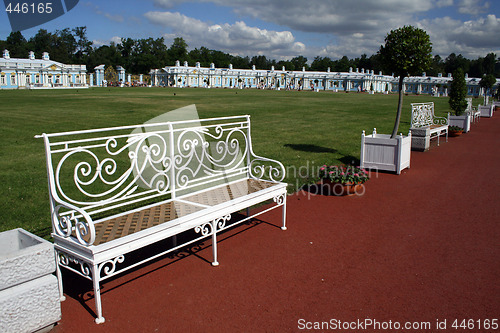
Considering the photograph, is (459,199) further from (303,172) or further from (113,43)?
(113,43)

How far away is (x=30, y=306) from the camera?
2.89m

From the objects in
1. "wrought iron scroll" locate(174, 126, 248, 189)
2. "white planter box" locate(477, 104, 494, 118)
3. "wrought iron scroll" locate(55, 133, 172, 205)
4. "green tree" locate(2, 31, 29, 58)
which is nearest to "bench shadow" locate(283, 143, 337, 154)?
"wrought iron scroll" locate(174, 126, 248, 189)

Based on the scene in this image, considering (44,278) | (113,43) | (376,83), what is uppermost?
(113,43)

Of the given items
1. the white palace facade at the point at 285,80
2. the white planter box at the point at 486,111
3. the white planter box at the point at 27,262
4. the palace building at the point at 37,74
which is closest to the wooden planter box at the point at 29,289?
the white planter box at the point at 27,262

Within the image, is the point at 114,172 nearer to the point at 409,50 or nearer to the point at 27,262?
the point at 27,262

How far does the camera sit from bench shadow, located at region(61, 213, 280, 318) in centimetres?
365

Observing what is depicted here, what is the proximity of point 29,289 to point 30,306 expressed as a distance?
130mm

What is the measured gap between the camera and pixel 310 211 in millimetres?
6090

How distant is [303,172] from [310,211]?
2676mm

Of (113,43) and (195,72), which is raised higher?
(113,43)

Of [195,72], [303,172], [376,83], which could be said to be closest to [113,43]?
[195,72]

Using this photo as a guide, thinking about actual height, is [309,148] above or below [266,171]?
above

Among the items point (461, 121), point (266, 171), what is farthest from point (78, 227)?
point (461, 121)

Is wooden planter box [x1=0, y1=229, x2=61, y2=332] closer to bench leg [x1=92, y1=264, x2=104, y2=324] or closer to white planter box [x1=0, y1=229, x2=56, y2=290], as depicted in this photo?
white planter box [x1=0, y1=229, x2=56, y2=290]
